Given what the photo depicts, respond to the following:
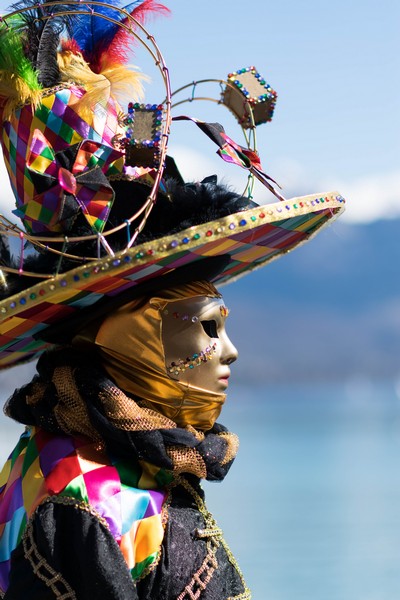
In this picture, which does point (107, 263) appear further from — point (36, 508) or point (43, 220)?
point (36, 508)

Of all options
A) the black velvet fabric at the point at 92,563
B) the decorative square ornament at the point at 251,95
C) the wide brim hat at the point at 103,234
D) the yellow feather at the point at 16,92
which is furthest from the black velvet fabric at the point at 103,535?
the decorative square ornament at the point at 251,95

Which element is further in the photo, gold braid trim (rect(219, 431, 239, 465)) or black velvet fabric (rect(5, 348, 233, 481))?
gold braid trim (rect(219, 431, 239, 465))

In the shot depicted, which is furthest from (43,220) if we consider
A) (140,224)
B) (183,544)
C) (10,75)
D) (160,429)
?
(183,544)

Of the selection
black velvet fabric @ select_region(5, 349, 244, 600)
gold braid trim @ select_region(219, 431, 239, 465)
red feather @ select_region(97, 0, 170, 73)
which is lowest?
black velvet fabric @ select_region(5, 349, 244, 600)

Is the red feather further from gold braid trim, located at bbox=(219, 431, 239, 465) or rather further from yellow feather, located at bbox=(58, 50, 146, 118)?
gold braid trim, located at bbox=(219, 431, 239, 465)

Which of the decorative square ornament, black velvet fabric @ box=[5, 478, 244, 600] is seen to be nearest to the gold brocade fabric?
black velvet fabric @ box=[5, 478, 244, 600]

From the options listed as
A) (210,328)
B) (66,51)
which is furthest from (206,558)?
(66,51)

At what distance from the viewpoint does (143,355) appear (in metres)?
1.98

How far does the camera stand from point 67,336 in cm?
208

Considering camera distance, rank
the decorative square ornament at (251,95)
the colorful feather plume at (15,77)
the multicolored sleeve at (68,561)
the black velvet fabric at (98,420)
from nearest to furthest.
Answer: the multicolored sleeve at (68,561) → the black velvet fabric at (98,420) → the colorful feather plume at (15,77) → the decorative square ornament at (251,95)

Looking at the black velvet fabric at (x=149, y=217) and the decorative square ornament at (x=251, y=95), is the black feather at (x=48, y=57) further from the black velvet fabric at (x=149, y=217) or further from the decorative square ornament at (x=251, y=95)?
the decorative square ornament at (x=251, y=95)

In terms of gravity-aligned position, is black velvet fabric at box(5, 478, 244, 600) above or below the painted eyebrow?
below

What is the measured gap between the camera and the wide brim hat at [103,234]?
1792 millimetres

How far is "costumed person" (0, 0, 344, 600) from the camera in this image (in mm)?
1803
